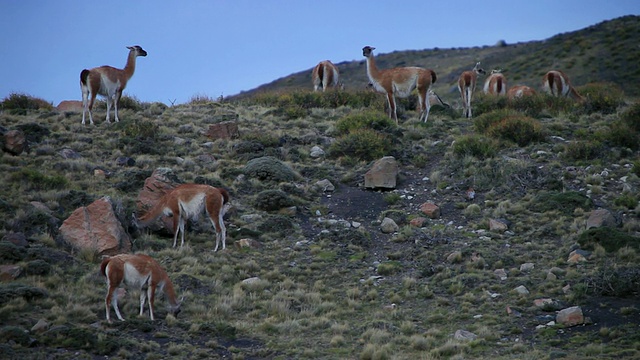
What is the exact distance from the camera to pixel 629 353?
32.2ft

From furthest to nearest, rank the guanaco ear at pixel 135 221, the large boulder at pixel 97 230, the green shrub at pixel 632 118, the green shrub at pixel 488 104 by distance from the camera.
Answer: the green shrub at pixel 488 104, the green shrub at pixel 632 118, the guanaco ear at pixel 135 221, the large boulder at pixel 97 230

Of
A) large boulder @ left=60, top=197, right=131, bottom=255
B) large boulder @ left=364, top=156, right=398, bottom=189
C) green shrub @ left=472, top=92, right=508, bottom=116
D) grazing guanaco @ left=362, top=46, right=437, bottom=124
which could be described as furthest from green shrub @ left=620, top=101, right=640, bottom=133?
large boulder @ left=60, top=197, right=131, bottom=255

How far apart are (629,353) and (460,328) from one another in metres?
2.71

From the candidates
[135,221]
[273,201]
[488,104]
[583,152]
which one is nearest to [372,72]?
[488,104]

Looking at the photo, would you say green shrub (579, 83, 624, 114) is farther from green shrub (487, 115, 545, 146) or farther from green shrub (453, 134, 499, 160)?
green shrub (453, 134, 499, 160)

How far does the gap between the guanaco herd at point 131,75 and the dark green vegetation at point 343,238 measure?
0.50 meters

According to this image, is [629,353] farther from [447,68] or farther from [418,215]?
[447,68]

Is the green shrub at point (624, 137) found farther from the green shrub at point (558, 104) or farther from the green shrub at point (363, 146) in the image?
the green shrub at point (363, 146)

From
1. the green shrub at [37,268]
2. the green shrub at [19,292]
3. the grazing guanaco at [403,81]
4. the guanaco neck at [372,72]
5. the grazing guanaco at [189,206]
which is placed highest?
the guanaco neck at [372,72]

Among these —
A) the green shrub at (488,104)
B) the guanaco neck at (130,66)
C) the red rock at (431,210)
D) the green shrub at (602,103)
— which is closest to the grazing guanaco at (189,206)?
the red rock at (431,210)

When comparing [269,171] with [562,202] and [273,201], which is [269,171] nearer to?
[273,201]

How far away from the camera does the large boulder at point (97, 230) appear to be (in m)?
13.7

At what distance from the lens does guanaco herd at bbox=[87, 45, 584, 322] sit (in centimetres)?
1109

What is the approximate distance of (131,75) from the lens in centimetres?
2266
